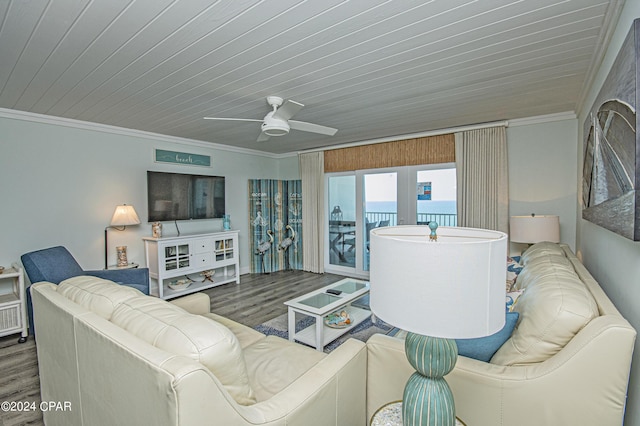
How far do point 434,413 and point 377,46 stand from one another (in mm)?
1942

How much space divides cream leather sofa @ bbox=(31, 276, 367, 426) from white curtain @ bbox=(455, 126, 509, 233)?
3195mm

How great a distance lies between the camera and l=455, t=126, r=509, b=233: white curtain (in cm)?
378

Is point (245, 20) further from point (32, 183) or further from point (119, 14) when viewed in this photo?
point (32, 183)

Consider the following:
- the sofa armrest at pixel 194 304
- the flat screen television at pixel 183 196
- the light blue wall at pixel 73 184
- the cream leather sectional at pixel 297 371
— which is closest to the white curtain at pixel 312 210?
the flat screen television at pixel 183 196

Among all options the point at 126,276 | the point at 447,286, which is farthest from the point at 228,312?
the point at 447,286

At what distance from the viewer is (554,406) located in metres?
1.07

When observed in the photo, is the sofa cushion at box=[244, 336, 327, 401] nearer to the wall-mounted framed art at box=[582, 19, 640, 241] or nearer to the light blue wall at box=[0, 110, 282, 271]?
the wall-mounted framed art at box=[582, 19, 640, 241]

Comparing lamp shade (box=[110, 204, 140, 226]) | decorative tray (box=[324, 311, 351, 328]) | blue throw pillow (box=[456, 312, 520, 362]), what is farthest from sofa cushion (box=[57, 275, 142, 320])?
lamp shade (box=[110, 204, 140, 226])

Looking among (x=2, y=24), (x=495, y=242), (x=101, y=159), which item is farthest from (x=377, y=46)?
(x=101, y=159)

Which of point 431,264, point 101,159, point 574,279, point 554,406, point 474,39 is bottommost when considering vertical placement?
point 554,406

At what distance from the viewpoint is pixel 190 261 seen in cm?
434

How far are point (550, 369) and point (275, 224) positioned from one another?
Answer: 194 inches

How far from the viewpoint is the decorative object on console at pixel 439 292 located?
80cm

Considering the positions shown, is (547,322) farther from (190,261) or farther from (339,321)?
(190,261)
